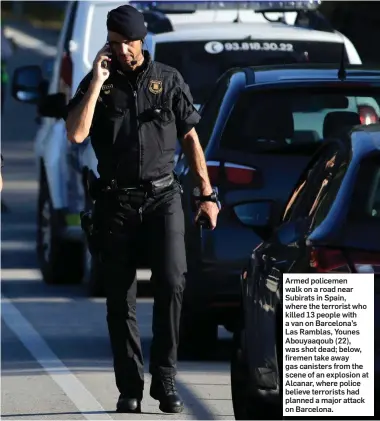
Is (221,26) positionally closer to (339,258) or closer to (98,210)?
(98,210)

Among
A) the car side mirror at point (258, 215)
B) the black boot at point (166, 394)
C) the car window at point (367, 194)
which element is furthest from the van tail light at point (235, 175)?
the car window at point (367, 194)

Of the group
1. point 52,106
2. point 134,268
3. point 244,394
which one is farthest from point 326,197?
point 52,106

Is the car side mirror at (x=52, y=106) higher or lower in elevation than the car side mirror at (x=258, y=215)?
lower

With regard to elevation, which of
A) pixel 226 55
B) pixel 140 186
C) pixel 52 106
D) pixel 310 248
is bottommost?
pixel 52 106

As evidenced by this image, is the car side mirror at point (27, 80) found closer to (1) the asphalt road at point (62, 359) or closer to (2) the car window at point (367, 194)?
(1) the asphalt road at point (62, 359)

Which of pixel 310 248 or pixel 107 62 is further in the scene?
pixel 107 62

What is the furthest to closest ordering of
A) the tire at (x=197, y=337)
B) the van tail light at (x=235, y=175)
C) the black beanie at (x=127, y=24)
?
1. the tire at (x=197, y=337)
2. the van tail light at (x=235, y=175)
3. the black beanie at (x=127, y=24)

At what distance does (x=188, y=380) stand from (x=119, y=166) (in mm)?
1824

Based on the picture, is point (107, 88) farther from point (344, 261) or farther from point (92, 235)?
point (344, 261)

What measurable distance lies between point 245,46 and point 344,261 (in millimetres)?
7464

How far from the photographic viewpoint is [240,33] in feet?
47.0

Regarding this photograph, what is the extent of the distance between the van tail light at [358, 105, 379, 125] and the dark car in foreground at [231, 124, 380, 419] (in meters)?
2.70

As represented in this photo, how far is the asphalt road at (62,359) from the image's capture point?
30.3 feet

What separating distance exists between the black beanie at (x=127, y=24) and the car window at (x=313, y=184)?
971mm
